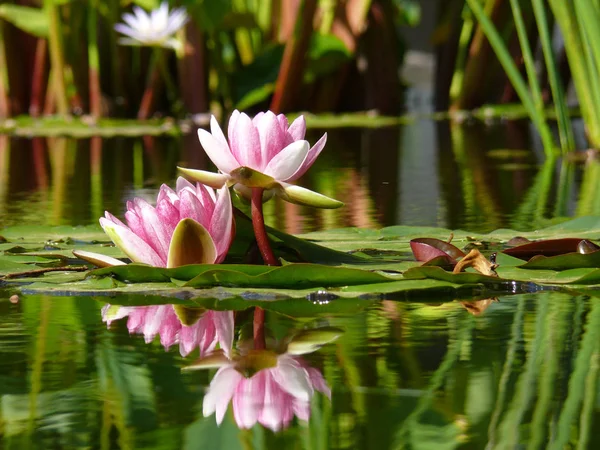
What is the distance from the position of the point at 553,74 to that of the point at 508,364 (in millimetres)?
2191

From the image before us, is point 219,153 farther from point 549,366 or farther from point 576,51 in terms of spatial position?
point 576,51

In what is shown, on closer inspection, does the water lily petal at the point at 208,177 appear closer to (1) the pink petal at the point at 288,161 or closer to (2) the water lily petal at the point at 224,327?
(1) the pink petal at the point at 288,161

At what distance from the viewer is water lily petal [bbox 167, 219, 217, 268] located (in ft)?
4.85

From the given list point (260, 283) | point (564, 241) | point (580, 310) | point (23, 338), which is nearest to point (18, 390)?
point (23, 338)

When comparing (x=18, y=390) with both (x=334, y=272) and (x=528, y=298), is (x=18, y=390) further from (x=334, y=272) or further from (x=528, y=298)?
(x=528, y=298)

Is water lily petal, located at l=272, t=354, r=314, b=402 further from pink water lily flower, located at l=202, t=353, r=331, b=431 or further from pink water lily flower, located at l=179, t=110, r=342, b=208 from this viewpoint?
pink water lily flower, located at l=179, t=110, r=342, b=208

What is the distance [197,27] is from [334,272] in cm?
571

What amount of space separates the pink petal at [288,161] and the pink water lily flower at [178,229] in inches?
2.7

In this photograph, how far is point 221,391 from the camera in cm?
96

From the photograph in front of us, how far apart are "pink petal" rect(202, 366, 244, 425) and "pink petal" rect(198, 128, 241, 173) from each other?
51 centimetres

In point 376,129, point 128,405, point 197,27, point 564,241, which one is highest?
point 197,27

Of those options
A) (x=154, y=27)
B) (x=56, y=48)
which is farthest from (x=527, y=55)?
(x=56, y=48)

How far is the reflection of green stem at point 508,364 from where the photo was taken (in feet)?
2.75

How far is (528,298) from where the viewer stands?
1.43 m
